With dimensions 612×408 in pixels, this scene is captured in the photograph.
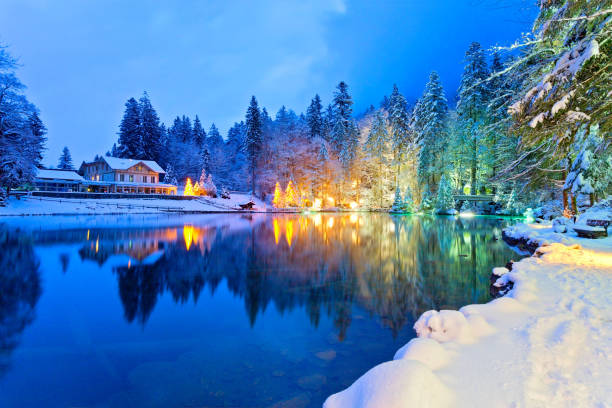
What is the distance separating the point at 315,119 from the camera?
190 ft

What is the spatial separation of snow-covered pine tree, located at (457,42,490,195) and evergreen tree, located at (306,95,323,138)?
25.3m

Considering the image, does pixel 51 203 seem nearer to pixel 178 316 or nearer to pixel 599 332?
pixel 178 316

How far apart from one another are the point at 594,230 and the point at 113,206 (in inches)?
1738

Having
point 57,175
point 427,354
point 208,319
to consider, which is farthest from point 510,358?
point 57,175

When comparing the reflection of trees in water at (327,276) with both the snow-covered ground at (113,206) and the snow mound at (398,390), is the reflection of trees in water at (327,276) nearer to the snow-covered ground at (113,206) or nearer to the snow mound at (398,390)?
the snow mound at (398,390)

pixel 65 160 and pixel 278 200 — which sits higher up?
pixel 65 160

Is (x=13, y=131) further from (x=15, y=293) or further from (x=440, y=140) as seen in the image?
(x=440, y=140)

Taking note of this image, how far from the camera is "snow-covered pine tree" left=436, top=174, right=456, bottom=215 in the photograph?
38.5 metres

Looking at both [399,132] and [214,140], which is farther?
[214,140]

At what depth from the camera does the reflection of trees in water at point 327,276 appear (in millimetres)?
6754

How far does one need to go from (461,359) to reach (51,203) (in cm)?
4381

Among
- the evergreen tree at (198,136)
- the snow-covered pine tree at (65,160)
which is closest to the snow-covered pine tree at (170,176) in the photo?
the evergreen tree at (198,136)

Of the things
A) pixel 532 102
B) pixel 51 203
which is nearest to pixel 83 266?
pixel 532 102

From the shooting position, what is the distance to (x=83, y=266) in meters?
10.3
